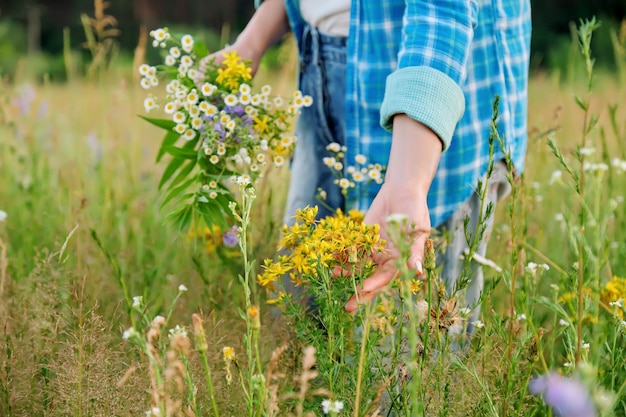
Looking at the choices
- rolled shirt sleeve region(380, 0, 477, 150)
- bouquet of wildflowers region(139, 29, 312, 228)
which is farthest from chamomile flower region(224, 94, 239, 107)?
rolled shirt sleeve region(380, 0, 477, 150)

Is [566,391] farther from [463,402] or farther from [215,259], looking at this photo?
[215,259]

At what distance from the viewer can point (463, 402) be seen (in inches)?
47.3

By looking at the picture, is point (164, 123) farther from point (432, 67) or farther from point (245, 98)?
point (432, 67)

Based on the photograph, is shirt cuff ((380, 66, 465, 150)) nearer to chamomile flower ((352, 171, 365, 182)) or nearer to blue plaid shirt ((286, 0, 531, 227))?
blue plaid shirt ((286, 0, 531, 227))

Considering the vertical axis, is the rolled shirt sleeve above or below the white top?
below

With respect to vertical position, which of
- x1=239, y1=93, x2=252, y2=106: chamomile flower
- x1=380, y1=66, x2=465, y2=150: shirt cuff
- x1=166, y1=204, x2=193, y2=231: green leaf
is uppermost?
x1=380, y1=66, x2=465, y2=150: shirt cuff

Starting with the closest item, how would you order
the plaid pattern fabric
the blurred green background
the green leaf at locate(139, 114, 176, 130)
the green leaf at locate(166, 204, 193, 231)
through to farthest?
the plaid pattern fabric
the green leaf at locate(166, 204, 193, 231)
the green leaf at locate(139, 114, 176, 130)
the blurred green background

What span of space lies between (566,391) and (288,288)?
1170 mm

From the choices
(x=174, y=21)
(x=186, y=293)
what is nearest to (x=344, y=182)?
(x=186, y=293)

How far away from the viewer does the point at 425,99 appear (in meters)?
1.21

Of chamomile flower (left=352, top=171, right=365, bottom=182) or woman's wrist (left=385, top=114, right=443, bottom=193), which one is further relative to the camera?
chamomile flower (left=352, top=171, right=365, bottom=182)

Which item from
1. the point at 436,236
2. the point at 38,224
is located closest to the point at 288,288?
the point at 436,236

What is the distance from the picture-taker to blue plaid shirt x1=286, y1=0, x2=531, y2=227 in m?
1.29

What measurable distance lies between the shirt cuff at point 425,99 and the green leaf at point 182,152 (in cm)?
45
